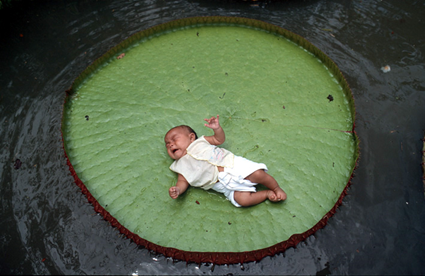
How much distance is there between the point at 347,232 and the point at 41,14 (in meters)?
3.07

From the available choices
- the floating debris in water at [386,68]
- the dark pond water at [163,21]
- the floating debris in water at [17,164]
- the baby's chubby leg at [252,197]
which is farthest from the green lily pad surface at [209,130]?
the floating debris in water at [386,68]

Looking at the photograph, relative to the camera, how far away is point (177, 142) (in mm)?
1664

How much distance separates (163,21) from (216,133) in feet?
4.45

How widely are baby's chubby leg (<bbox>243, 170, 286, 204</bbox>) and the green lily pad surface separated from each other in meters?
0.07

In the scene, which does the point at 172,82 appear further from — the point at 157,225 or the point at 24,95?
the point at 24,95

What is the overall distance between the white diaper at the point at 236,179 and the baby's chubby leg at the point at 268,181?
0.09ft

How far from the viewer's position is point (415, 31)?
238cm

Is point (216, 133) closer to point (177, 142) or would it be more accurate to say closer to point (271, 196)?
point (177, 142)

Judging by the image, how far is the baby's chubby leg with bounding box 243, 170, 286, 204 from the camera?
1.57 m

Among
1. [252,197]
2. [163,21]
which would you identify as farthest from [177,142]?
[163,21]

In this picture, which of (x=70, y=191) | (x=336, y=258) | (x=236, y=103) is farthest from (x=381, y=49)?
(x=70, y=191)

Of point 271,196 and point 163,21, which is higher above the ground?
point 163,21

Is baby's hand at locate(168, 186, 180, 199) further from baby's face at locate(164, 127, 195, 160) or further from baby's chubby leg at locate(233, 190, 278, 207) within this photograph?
baby's chubby leg at locate(233, 190, 278, 207)

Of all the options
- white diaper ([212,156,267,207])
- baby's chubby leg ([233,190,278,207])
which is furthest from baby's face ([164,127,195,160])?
baby's chubby leg ([233,190,278,207])
